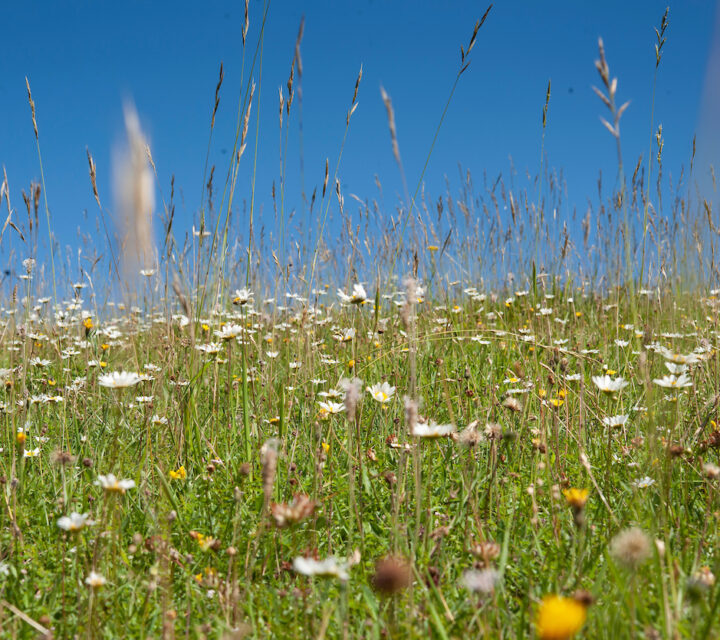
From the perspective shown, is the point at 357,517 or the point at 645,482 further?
the point at 645,482

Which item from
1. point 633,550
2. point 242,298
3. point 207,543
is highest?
point 242,298

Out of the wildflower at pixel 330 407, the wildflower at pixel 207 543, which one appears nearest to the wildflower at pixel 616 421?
the wildflower at pixel 330 407

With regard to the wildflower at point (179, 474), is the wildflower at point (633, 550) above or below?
above

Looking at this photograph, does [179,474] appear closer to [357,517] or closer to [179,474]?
[179,474]

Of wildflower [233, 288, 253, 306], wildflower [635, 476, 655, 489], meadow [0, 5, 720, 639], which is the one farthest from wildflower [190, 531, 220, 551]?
wildflower [635, 476, 655, 489]

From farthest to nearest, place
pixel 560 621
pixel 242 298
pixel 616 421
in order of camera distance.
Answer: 1. pixel 242 298
2. pixel 616 421
3. pixel 560 621

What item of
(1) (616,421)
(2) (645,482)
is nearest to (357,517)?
(2) (645,482)

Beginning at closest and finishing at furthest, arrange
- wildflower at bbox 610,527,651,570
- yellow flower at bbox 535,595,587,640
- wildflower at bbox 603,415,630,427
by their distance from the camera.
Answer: yellow flower at bbox 535,595,587,640, wildflower at bbox 610,527,651,570, wildflower at bbox 603,415,630,427

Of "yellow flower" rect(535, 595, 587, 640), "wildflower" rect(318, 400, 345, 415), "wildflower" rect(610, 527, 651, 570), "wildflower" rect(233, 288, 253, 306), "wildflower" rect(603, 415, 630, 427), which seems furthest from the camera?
"wildflower" rect(233, 288, 253, 306)

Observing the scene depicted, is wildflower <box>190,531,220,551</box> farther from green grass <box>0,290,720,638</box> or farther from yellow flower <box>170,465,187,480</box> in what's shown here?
yellow flower <box>170,465,187,480</box>

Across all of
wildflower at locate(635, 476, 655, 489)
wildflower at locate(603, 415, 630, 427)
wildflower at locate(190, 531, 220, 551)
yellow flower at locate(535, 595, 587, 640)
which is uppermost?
wildflower at locate(603, 415, 630, 427)

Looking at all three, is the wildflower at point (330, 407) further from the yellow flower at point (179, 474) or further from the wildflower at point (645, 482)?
the wildflower at point (645, 482)

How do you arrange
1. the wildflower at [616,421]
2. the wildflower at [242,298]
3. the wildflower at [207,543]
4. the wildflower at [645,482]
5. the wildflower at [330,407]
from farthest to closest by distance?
the wildflower at [242,298] → the wildflower at [330,407] → the wildflower at [616,421] → the wildflower at [645,482] → the wildflower at [207,543]

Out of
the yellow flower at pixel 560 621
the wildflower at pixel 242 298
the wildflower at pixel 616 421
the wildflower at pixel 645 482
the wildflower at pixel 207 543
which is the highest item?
the wildflower at pixel 242 298
